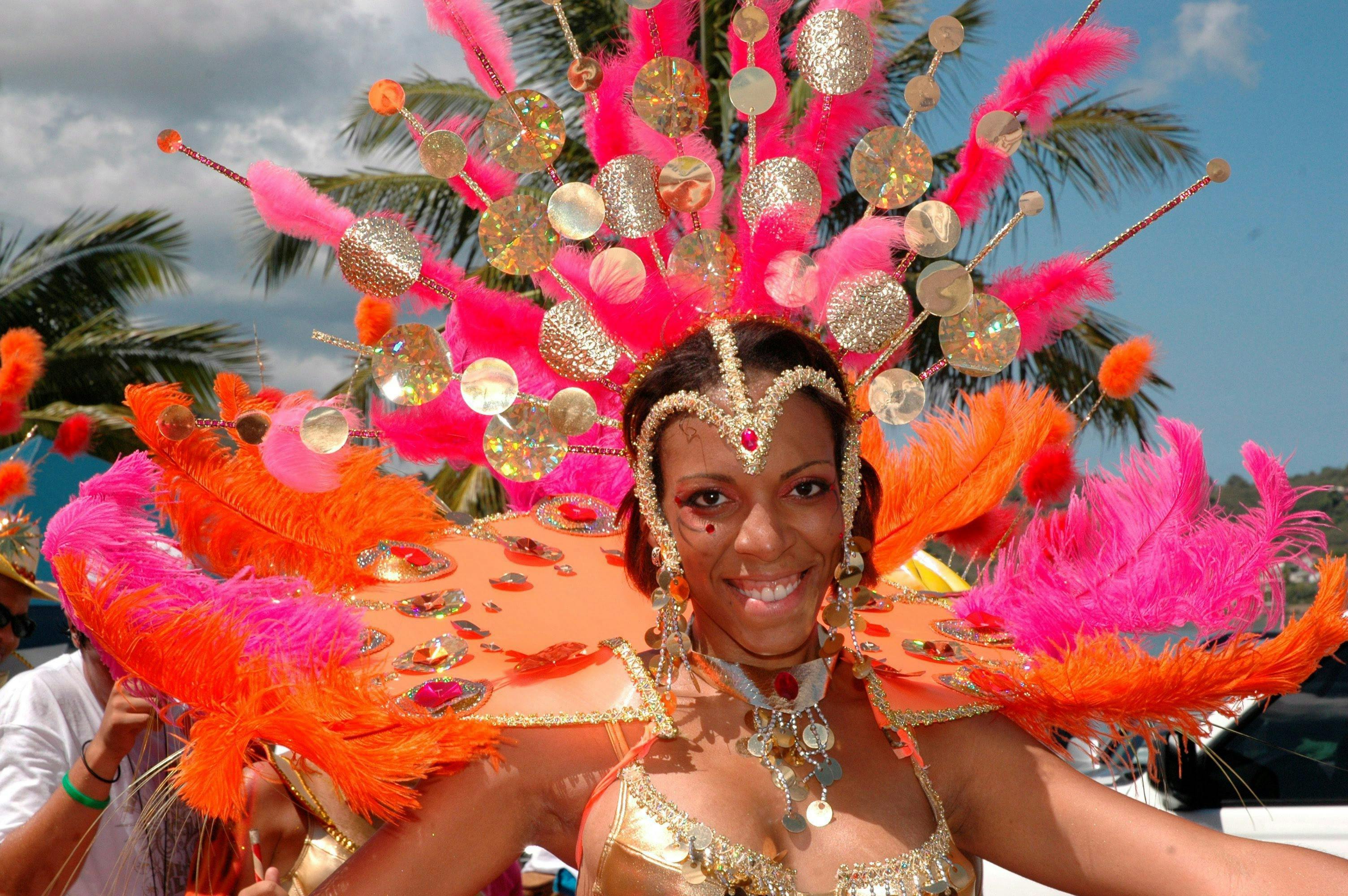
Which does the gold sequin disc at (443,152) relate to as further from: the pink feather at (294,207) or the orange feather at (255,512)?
the orange feather at (255,512)

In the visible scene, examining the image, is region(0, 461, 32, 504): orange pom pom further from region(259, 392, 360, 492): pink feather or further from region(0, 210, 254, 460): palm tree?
region(0, 210, 254, 460): palm tree

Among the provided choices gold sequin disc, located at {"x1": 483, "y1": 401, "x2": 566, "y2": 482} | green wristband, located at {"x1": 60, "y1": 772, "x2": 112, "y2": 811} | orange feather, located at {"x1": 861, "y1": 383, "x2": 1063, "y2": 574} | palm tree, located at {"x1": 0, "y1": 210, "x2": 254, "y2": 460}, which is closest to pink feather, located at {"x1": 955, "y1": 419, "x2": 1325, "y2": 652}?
orange feather, located at {"x1": 861, "y1": 383, "x2": 1063, "y2": 574}

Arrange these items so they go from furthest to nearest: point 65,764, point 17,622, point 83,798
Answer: point 17,622
point 65,764
point 83,798

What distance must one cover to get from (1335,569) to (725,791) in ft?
3.89

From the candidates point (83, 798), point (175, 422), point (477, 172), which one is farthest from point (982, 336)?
point (83, 798)

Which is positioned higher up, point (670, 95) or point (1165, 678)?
point (670, 95)

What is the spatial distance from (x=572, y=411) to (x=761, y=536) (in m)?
0.43

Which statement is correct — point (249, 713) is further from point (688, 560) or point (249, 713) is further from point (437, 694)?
point (688, 560)

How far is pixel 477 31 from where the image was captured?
2.05 m

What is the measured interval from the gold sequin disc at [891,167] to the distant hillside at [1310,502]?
0.88m

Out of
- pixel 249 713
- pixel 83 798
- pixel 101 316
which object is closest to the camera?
pixel 249 713

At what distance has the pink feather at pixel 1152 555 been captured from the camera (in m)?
2.12

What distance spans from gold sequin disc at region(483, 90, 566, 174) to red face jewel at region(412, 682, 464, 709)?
0.89 meters

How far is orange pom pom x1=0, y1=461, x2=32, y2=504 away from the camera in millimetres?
4492
